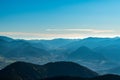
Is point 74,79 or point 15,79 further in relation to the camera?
point 15,79

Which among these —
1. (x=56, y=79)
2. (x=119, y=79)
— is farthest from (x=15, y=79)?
(x=119, y=79)

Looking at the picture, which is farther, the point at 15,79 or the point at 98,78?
the point at 15,79

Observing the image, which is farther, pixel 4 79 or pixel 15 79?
pixel 15 79

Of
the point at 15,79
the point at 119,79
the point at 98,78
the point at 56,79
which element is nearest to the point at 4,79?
the point at 15,79

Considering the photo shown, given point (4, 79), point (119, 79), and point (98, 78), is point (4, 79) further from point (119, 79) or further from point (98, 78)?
point (119, 79)

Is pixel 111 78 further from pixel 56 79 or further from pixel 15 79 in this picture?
pixel 15 79

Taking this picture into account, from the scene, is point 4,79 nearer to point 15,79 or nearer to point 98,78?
point 15,79

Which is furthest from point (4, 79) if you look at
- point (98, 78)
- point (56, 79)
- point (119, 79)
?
point (119, 79)
